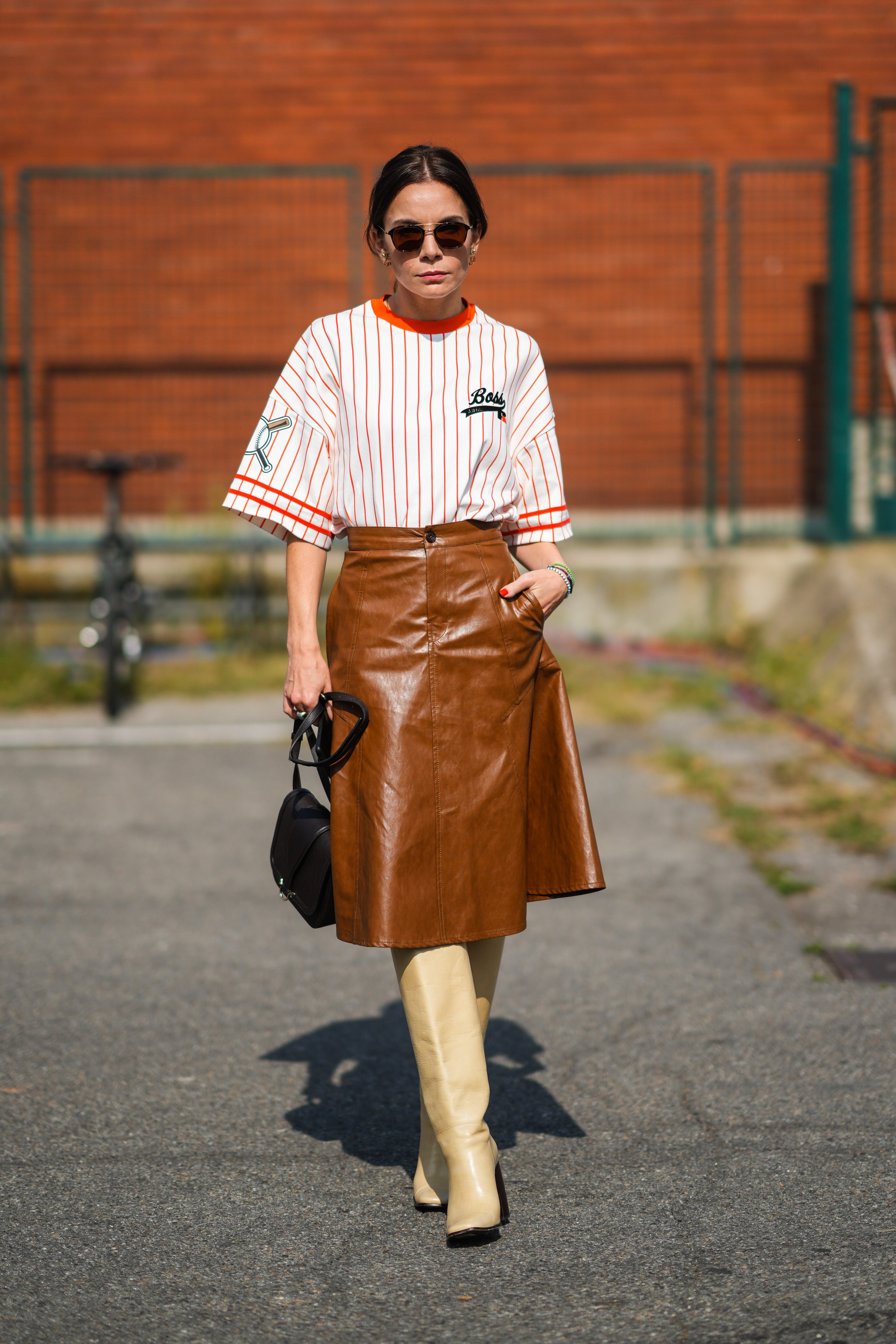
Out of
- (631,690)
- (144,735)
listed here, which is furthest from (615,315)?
(144,735)

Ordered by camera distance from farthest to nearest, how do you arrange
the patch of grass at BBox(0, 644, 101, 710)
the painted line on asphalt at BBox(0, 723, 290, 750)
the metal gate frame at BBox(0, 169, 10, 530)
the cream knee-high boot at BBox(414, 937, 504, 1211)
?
the metal gate frame at BBox(0, 169, 10, 530), the patch of grass at BBox(0, 644, 101, 710), the painted line on asphalt at BBox(0, 723, 290, 750), the cream knee-high boot at BBox(414, 937, 504, 1211)

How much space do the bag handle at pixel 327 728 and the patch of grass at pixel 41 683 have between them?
6250 millimetres

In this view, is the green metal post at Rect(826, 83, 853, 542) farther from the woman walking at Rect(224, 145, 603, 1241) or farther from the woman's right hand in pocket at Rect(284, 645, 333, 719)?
the woman's right hand in pocket at Rect(284, 645, 333, 719)

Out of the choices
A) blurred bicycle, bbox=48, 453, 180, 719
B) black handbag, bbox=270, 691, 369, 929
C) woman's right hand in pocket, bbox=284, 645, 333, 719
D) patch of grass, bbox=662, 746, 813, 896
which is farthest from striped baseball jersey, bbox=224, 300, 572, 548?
blurred bicycle, bbox=48, 453, 180, 719

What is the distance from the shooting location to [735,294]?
10906 mm

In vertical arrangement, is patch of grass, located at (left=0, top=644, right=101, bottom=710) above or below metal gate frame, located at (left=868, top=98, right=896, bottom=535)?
below

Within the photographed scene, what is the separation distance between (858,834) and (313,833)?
3.52m

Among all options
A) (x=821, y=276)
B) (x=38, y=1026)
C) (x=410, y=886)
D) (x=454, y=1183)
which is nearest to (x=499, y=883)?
(x=410, y=886)

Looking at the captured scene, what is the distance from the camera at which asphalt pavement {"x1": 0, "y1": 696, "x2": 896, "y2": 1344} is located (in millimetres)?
2568

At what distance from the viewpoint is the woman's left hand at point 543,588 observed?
113 inches

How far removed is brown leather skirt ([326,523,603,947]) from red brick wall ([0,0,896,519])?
9.17 metres

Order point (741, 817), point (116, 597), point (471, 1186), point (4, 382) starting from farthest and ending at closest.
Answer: point (4, 382) < point (116, 597) < point (741, 817) < point (471, 1186)

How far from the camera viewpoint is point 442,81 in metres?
11.7

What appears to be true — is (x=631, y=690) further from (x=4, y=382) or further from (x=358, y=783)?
(x=358, y=783)
